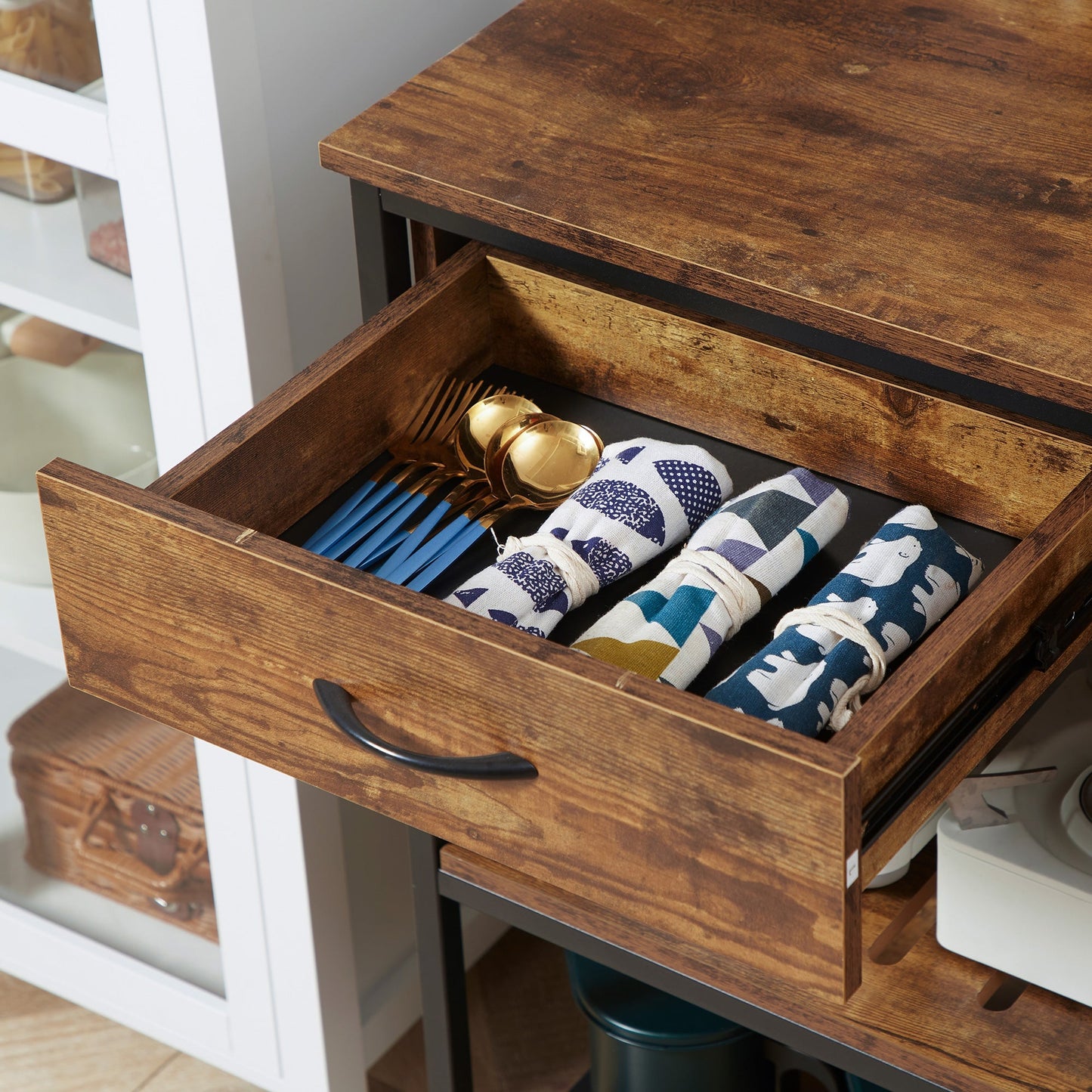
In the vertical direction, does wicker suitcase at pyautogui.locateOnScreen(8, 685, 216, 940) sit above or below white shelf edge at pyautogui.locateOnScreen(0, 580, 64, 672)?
below

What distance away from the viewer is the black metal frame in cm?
82

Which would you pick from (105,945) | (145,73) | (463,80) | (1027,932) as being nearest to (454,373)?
(463,80)

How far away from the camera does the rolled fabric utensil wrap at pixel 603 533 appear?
847 mm

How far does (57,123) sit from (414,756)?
1.99 ft

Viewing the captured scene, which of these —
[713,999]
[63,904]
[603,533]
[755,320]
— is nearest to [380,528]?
[603,533]

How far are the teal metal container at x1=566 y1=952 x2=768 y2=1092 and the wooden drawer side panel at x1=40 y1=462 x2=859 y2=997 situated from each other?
1.83ft

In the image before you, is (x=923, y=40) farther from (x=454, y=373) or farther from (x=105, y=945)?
(x=105, y=945)

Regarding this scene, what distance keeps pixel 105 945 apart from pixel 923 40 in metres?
1.13

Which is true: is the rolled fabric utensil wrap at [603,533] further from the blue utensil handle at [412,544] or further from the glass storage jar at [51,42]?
the glass storage jar at [51,42]

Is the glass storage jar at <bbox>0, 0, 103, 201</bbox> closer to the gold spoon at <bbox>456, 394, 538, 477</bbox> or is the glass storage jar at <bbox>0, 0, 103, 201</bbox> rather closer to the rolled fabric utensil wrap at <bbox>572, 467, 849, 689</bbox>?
the gold spoon at <bbox>456, 394, 538, 477</bbox>

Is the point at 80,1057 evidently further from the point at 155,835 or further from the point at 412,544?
the point at 412,544

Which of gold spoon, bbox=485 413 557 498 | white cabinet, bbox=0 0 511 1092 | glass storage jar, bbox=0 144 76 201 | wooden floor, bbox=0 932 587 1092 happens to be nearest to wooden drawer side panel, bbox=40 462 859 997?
gold spoon, bbox=485 413 557 498

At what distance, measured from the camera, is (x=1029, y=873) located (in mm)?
924

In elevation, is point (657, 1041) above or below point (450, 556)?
below
